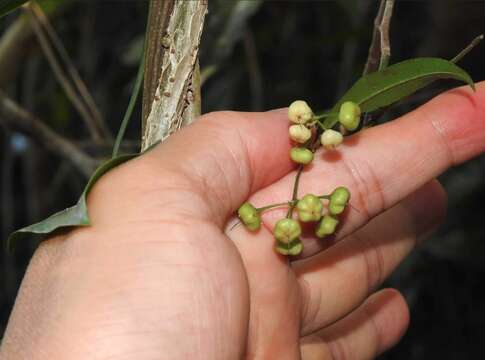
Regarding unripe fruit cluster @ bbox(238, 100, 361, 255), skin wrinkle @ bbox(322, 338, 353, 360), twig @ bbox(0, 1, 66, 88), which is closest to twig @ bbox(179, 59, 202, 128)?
unripe fruit cluster @ bbox(238, 100, 361, 255)

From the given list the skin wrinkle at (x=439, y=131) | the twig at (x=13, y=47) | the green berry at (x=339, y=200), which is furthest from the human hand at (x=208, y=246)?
the twig at (x=13, y=47)

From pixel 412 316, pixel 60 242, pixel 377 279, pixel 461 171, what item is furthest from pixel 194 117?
pixel 412 316

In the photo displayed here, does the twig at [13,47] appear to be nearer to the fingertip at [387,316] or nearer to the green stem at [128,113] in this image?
the green stem at [128,113]

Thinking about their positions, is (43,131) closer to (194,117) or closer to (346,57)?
(194,117)

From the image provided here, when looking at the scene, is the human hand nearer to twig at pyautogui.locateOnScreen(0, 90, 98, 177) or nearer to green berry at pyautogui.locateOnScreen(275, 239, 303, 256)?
green berry at pyautogui.locateOnScreen(275, 239, 303, 256)

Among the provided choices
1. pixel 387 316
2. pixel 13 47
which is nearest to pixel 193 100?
pixel 387 316
